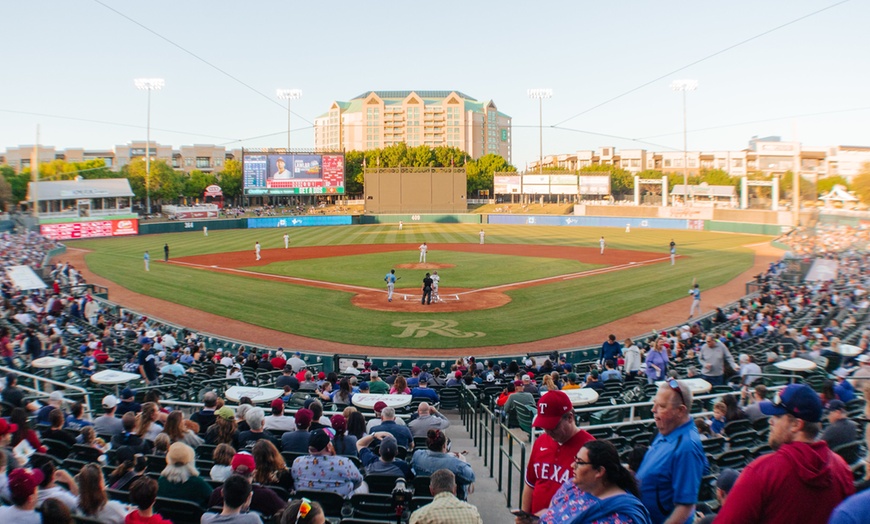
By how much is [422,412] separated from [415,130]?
173130mm

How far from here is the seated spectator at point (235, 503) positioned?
4.63 meters

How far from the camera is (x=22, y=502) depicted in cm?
466

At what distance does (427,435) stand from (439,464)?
2.11 ft

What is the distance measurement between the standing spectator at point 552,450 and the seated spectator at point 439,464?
70.8 inches

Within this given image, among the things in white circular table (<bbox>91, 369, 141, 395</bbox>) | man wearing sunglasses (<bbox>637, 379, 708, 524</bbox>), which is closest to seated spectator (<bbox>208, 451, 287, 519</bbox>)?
man wearing sunglasses (<bbox>637, 379, 708, 524</bbox>)

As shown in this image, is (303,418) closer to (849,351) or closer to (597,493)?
(597,493)

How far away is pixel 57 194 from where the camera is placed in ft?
248

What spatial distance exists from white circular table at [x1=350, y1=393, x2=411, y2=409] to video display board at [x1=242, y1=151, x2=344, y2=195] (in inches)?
2875

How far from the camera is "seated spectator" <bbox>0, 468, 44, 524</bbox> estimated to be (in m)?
4.62

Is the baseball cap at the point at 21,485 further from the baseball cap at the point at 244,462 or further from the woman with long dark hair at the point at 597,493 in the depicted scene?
the woman with long dark hair at the point at 597,493

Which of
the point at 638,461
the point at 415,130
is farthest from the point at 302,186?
the point at 415,130

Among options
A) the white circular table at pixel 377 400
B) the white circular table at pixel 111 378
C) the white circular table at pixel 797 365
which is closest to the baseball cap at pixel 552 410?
the white circular table at pixel 377 400

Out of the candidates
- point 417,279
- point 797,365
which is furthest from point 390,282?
point 797,365

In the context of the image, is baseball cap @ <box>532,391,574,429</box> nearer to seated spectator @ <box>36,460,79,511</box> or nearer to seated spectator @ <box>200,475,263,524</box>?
seated spectator @ <box>200,475,263,524</box>
